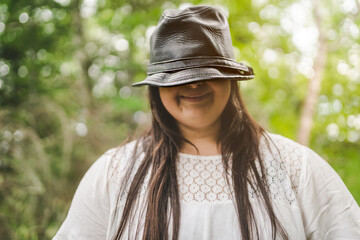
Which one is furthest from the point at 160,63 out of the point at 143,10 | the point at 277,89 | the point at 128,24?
the point at 277,89

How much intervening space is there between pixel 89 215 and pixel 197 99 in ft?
2.00

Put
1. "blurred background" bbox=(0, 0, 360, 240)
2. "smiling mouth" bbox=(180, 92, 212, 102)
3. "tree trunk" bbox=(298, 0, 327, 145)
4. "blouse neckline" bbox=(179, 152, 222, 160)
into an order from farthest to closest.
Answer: "tree trunk" bbox=(298, 0, 327, 145) < "blurred background" bbox=(0, 0, 360, 240) < "blouse neckline" bbox=(179, 152, 222, 160) < "smiling mouth" bbox=(180, 92, 212, 102)

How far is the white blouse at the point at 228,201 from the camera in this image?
113cm

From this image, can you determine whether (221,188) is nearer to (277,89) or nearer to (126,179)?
(126,179)

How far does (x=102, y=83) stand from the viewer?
417 cm

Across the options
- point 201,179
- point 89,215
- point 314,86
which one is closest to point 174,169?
point 201,179

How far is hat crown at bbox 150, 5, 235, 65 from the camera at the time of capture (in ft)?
3.65

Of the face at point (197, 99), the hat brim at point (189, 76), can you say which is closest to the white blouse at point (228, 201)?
the face at point (197, 99)

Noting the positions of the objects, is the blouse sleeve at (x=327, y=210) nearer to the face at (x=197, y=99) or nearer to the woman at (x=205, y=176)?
the woman at (x=205, y=176)

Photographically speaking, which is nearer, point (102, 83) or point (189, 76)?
point (189, 76)

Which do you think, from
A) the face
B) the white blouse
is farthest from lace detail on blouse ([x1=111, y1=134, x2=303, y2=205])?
the face

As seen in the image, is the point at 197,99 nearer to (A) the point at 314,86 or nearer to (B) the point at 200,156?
(B) the point at 200,156

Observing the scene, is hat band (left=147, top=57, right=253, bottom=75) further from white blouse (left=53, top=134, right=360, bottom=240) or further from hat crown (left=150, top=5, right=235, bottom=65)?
white blouse (left=53, top=134, right=360, bottom=240)

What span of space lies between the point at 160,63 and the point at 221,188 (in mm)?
504
